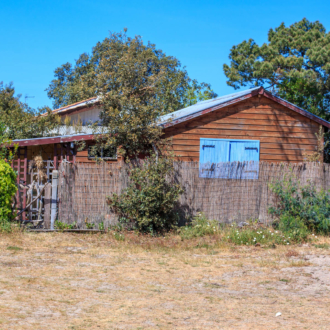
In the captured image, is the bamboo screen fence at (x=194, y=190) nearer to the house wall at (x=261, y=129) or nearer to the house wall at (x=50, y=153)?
the house wall at (x=261, y=129)

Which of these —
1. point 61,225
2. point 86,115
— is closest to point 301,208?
point 61,225

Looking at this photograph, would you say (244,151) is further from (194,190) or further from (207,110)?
(194,190)

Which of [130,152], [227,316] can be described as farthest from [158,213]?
[227,316]

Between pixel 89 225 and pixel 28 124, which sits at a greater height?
pixel 28 124

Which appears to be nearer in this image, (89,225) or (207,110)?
(89,225)

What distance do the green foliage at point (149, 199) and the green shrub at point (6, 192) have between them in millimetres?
2498

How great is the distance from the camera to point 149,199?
36.0 ft

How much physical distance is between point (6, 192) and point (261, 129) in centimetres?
865

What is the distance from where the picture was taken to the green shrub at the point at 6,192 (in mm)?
10492

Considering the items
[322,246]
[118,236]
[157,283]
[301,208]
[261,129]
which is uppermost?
[261,129]

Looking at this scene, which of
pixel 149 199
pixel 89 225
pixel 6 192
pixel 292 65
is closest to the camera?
pixel 6 192

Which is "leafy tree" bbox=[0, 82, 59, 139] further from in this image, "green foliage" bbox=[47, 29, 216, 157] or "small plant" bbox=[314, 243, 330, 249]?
"small plant" bbox=[314, 243, 330, 249]

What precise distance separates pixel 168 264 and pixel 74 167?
4.26m

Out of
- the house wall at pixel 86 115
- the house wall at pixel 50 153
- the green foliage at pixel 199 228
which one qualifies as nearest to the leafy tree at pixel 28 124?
the house wall at pixel 86 115
